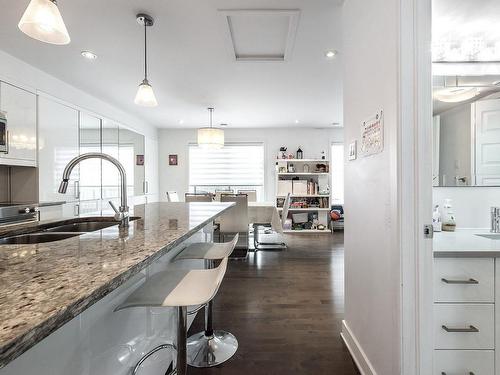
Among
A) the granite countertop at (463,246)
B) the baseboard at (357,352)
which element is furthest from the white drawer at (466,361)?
the granite countertop at (463,246)

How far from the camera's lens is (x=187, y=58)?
287 cm

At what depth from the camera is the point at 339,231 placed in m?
6.05

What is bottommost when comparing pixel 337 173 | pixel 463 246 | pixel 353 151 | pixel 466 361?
pixel 466 361

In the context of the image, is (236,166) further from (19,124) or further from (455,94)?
(455,94)

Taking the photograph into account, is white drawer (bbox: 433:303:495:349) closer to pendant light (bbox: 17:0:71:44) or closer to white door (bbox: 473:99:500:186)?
white door (bbox: 473:99:500:186)

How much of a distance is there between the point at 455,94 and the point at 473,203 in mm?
757

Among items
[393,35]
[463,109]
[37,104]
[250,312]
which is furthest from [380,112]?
[37,104]

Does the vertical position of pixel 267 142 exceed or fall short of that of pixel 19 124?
it exceeds it

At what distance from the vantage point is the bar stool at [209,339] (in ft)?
5.23

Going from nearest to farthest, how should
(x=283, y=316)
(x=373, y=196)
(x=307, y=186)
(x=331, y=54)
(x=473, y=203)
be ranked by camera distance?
(x=373, y=196) → (x=473, y=203) → (x=283, y=316) → (x=331, y=54) → (x=307, y=186)

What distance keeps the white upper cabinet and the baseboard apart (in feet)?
11.5

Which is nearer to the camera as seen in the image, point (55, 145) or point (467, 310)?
point (467, 310)

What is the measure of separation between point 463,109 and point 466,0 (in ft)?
2.15

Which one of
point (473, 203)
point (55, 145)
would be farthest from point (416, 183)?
point (55, 145)
